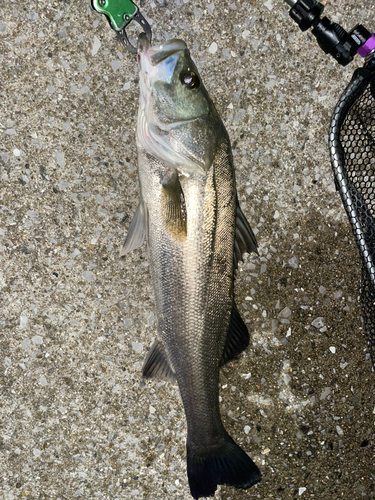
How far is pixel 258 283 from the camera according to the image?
2559 millimetres

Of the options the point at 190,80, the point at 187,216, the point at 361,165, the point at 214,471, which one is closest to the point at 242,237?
the point at 187,216

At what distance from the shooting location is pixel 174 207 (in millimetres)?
1940

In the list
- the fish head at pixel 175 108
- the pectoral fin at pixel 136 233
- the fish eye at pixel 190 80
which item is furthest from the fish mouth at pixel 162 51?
the pectoral fin at pixel 136 233

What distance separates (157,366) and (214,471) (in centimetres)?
72

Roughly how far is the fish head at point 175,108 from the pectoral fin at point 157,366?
1077 millimetres

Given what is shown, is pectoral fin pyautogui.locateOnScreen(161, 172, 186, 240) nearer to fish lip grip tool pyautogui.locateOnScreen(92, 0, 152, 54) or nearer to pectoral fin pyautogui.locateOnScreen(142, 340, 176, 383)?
pectoral fin pyautogui.locateOnScreen(142, 340, 176, 383)

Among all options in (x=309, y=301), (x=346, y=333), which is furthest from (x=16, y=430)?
(x=346, y=333)

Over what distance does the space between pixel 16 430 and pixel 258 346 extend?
5.75 ft

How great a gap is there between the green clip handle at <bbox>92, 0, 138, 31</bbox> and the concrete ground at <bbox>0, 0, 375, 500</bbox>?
157 millimetres

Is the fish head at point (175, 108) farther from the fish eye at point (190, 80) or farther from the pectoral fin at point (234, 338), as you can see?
the pectoral fin at point (234, 338)

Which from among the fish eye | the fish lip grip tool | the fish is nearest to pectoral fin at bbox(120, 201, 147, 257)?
the fish

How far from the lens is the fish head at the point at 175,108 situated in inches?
75.4

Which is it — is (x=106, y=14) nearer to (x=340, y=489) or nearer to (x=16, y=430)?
(x=16, y=430)

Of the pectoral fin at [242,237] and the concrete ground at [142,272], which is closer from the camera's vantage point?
the pectoral fin at [242,237]
